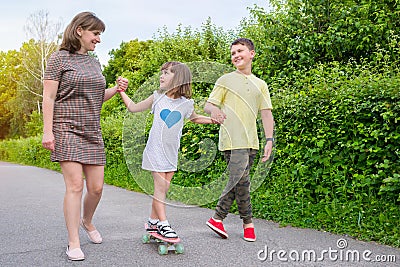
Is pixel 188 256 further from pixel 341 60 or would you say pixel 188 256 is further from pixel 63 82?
pixel 341 60

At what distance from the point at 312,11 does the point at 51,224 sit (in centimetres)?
713

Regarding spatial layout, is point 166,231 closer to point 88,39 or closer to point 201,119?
point 201,119

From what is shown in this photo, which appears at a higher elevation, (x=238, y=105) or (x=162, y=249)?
(x=238, y=105)

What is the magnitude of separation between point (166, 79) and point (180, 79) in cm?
13

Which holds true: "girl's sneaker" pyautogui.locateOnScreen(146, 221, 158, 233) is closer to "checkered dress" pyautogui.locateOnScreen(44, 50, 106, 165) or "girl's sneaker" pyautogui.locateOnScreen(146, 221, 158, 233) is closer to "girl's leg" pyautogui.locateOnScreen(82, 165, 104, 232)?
"girl's leg" pyautogui.locateOnScreen(82, 165, 104, 232)

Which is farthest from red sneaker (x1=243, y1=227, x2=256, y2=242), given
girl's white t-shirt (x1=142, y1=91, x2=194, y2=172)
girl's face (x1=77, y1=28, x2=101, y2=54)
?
girl's face (x1=77, y1=28, x2=101, y2=54)

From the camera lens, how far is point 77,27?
382 cm

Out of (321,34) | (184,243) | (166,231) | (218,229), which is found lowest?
(184,243)

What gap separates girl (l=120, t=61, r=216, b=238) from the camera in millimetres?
4020

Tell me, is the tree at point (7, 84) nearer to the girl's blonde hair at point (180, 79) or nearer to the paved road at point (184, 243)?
the paved road at point (184, 243)

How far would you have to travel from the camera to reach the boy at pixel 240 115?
14.4 ft

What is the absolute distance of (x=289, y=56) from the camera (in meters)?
9.55

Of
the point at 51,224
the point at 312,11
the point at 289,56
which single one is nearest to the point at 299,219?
the point at 51,224

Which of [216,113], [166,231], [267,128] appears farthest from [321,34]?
[166,231]
